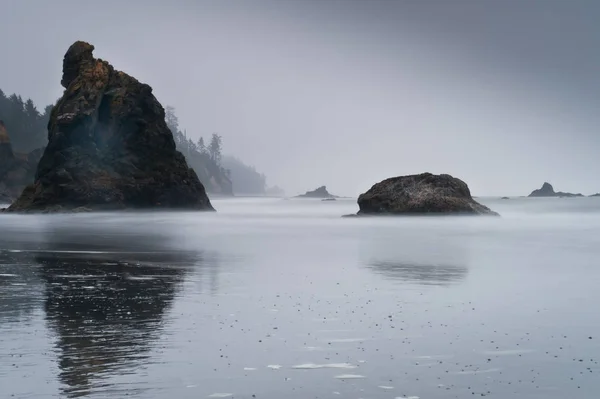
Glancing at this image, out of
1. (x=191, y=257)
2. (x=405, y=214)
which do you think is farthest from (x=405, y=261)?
(x=405, y=214)

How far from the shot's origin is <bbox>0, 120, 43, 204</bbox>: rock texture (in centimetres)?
12544

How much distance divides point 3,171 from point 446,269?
395ft

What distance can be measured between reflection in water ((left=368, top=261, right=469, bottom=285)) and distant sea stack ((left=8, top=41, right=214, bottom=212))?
187 feet

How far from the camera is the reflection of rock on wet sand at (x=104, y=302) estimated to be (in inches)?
376

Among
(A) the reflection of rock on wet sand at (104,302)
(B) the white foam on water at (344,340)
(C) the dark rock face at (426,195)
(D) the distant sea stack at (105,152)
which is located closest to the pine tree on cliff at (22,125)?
(D) the distant sea stack at (105,152)

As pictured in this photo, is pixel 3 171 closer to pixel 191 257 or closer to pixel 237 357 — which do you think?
pixel 191 257

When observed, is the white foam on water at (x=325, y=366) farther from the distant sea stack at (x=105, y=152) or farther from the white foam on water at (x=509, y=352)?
the distant sea stack at (x=105, y=152)

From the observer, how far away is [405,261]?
25859mm

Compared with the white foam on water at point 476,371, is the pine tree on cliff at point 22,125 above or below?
above

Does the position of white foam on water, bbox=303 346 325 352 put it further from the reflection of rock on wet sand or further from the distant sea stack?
the distant sea stack

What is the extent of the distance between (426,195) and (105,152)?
4059 cm

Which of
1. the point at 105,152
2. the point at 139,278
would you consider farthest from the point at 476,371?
the point at 105,152

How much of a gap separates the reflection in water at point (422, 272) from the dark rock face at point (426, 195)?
37.6 meters

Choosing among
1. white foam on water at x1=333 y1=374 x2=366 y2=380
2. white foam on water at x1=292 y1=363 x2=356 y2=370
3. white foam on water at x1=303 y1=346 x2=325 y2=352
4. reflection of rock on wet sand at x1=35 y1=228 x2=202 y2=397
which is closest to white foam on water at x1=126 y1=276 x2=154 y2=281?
reflection of rock on wet sand at x1=35 y1=228 x2=202 y2=397
